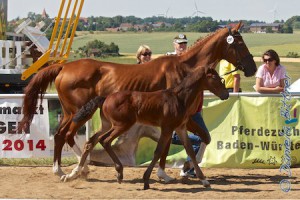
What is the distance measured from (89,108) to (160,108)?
91 centimetres

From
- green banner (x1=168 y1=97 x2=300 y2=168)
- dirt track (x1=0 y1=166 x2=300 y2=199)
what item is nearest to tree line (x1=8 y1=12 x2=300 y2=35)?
green banner (x1=168 y1=97 x2=300 y2=168)

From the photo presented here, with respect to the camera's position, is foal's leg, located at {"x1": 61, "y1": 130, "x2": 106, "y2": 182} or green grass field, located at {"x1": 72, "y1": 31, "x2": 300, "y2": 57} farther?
green grass field, located at {"x1": 72, "y1": 31, "x2": 300, "y2": 57}

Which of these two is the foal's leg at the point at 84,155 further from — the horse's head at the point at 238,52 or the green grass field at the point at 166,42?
the green grass field at the point at 166,42

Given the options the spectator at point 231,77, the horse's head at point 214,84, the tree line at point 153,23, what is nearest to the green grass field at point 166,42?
the tree line at point 153,23

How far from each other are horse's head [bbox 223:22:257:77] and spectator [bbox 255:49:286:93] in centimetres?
52

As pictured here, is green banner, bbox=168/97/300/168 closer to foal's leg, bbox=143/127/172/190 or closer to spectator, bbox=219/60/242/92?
spectator, bbox=219/60/242/92

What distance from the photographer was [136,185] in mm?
9445

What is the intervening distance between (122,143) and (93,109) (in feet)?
5.91

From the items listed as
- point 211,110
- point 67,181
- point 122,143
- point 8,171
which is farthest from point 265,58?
point 8,171

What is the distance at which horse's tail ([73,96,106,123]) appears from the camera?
925 centimetres

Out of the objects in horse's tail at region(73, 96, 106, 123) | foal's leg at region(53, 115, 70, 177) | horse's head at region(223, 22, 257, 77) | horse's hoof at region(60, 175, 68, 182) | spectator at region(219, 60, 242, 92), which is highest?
horse's head at region(223, 22, 257, 77)

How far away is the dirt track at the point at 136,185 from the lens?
8563mm

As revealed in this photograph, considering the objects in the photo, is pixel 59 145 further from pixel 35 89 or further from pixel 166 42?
pixel 166 42

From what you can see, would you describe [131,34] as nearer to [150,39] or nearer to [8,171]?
[150,39]
